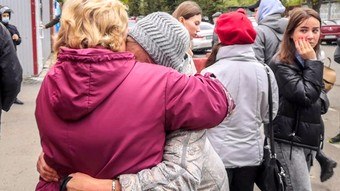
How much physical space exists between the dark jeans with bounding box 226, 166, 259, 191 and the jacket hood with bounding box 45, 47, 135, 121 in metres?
1.61

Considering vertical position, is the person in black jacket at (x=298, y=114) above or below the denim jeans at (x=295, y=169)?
above

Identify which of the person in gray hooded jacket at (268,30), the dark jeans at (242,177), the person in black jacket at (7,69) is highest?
the person in gray hooded jacket at (268,30)

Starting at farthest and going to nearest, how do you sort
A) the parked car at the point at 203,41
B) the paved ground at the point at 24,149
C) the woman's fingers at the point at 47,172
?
the parked car at the point at 203,41 → the paved ground at the point at 24,149 → the woman's fingers at the point at 47,172

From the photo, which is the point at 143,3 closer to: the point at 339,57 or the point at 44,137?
the point at 339,57

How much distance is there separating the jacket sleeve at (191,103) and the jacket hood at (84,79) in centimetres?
17

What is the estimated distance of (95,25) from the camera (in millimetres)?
1593

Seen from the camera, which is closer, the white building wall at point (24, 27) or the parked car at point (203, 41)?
the white building wall at point (24, 27)

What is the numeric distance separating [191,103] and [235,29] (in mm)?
1429

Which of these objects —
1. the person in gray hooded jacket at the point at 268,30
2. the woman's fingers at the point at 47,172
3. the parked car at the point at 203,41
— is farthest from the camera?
the parked car at the point at 203,41

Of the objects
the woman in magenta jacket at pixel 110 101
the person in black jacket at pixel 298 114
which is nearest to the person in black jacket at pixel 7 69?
the person in black jacket at pixel 298 114

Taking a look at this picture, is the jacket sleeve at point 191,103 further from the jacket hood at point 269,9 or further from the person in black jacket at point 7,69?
the jacket hood at point 269,9

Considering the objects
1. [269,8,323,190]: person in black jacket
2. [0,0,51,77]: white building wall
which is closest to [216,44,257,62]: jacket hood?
[269,8,323,190]: person in black jacket

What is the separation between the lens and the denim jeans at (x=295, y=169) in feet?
10.1

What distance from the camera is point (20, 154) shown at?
227 inches
